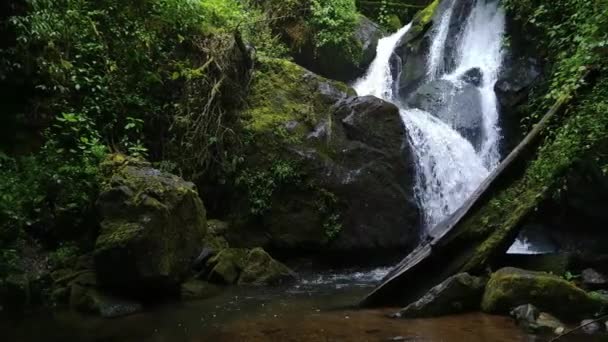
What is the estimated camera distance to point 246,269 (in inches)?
360

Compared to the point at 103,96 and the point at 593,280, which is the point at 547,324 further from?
the point at 103,96

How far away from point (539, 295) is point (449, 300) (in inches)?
40.2

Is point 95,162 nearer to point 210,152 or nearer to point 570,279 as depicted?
point 210,152

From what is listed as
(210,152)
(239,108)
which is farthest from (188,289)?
(239,108)

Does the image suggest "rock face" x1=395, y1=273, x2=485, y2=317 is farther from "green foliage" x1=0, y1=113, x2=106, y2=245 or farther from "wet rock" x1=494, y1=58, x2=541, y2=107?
"wet rock" x1=494, y1=58, x2=541, y2=107

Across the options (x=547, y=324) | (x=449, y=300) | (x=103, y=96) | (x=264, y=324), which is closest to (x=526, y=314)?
(x=547, y=324)

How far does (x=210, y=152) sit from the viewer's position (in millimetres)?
10703

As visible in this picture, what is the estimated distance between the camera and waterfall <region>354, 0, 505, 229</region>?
11.3 meters

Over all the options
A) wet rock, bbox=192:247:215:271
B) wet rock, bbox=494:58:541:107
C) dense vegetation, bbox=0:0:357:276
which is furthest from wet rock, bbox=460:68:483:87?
wet rock, bbox=192:247:215:271

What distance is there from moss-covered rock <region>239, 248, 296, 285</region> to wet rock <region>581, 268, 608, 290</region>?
4583 millimetres

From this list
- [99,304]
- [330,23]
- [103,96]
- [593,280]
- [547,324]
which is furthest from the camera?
[330,23]

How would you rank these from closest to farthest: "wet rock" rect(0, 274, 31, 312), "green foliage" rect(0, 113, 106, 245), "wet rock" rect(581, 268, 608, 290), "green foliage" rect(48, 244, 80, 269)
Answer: "wet rock" rect(581, 268, 608, 290)
"wet rock" rect(0, 274, 31, 312)
"green foliage" rect(0, 113, 106, 245)
"green foliage" rect(48, 244, 80, 269)

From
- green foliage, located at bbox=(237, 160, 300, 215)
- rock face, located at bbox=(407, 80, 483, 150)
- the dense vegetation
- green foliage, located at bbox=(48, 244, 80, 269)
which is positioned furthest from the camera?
rock face, located at bbox=(407, 80, 483, 150)

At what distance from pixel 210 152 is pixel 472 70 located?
288 inches
